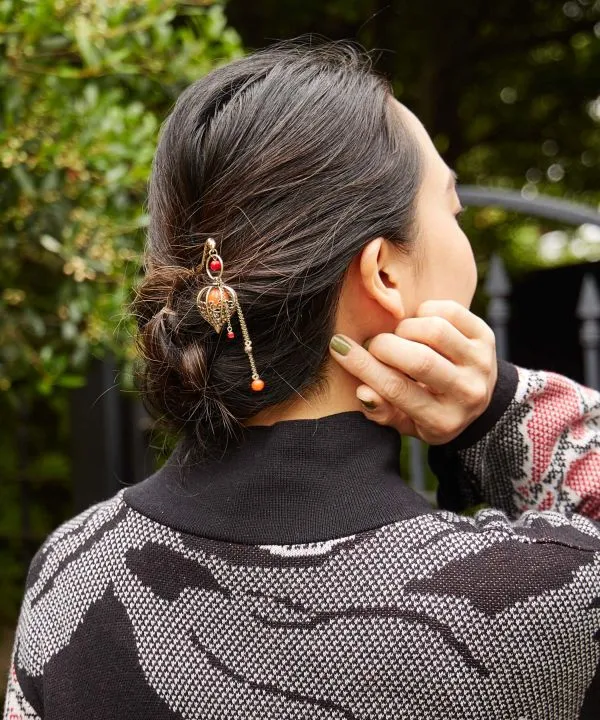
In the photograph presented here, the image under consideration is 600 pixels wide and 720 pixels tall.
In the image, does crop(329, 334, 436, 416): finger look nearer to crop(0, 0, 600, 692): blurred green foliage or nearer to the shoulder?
the shoulder

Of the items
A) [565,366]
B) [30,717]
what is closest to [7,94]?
[30,717]

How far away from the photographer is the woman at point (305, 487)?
1055 mm

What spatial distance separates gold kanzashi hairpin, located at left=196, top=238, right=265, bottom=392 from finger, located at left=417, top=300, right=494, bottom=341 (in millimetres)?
279

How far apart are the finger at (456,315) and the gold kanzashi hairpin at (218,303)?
0.28 meters

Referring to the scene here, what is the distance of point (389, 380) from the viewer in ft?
3.93

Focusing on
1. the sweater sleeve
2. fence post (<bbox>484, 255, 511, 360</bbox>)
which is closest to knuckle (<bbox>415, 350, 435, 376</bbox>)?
the sweater sleeve

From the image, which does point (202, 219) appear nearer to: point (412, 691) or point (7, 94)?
point (412, 691)

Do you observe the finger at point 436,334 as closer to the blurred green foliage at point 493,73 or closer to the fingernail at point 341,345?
the fingernail at point 341,345

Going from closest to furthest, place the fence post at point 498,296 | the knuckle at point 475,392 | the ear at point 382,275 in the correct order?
the ear at point 382,275 < the knuckle at point 475,392 < the fence post at point 498,296

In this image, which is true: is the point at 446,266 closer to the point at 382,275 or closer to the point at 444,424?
the point at 382,275

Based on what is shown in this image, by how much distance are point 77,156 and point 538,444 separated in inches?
56.9

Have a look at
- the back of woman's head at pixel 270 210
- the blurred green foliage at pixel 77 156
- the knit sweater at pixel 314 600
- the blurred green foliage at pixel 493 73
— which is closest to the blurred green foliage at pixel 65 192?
the blurred green foliage at pixel 77 156

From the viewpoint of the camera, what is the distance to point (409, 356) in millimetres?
1184

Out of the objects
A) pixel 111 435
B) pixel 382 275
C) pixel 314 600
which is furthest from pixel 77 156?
pixel 314 600
